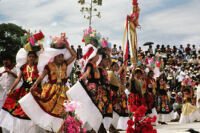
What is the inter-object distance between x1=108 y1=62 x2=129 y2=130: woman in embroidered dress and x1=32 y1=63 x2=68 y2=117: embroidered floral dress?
77.2 inches

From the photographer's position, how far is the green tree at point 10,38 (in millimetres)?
39034

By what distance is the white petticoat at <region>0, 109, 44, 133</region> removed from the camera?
6.44 m

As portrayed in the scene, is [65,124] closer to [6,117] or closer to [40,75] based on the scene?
[40,75]

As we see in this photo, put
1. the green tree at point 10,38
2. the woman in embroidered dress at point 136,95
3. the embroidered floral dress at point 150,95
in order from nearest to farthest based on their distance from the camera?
the woman in embroidered dress at point 136,95, the embroidered floral dress at point 150,95, the green tree at point 10,38

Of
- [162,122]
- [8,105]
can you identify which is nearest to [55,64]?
[8,105]

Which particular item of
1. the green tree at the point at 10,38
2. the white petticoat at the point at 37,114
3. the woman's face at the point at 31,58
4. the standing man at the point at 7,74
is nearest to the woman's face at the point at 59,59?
the woman's face at the point at 31,58

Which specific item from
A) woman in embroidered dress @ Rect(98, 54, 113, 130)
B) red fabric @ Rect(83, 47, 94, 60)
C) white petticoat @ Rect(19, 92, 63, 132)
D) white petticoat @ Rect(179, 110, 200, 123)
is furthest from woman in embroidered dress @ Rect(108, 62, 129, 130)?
white petticoat @ Rect(179, 110, 200, 123)

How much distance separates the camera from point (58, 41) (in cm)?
647

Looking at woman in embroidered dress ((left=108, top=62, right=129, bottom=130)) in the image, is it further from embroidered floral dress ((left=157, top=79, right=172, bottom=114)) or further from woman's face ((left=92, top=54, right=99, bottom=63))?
embroidered floral dress ((left=157, top=79, right=172, bottom=114))

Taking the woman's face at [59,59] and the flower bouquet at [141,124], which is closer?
the flower bouquet at [141,124]

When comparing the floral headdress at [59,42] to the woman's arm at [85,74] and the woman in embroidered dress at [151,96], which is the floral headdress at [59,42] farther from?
the woman in embroidered dress at [151,96]

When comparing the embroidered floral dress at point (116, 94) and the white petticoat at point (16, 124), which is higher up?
the embroidered floral dress at point (116, 94)

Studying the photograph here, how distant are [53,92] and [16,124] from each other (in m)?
1.01

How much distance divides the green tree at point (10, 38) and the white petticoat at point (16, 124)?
32.2 meters
